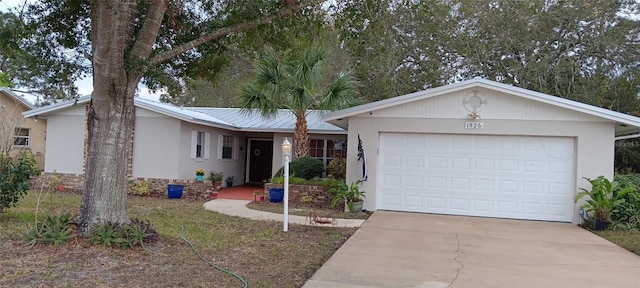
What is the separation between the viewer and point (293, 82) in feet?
42.9

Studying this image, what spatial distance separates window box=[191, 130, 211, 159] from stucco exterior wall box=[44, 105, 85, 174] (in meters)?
3.55

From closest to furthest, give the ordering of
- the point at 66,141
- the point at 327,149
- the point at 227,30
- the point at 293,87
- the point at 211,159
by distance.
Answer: the point at 227,30, the point at 293,87, the point at 66,141, the point at 211,159, the point at 327,149

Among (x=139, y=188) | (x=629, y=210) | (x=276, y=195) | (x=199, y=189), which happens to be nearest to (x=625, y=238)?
(x=629, y=210)

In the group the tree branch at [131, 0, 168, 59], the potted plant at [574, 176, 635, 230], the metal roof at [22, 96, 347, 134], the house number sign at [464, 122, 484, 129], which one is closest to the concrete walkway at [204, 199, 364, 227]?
the metal roof at [22, 96, 347, 134]

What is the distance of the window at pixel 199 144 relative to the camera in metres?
15.3

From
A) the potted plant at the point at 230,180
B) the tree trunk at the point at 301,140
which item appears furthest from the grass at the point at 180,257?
the potted plant at the point at 230,180

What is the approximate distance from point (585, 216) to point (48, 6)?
38.8ft

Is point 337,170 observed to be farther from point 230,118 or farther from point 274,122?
point 230,118

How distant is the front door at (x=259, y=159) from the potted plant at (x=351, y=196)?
8561 millimetres

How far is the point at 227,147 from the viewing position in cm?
1789

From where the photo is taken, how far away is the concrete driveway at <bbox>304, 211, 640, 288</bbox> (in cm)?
562

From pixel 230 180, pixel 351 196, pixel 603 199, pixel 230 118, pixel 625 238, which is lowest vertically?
pixel 625 238

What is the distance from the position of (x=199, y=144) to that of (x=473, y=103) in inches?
368

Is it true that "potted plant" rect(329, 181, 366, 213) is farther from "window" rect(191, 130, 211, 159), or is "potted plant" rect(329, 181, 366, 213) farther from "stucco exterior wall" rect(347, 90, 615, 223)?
"window" rect(191, 130, 211, 159)
